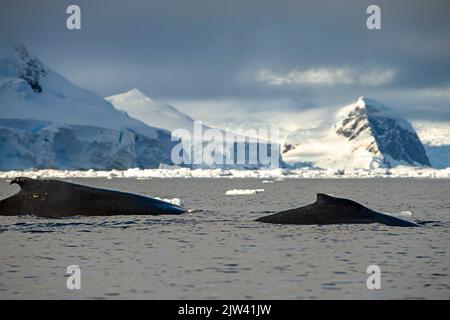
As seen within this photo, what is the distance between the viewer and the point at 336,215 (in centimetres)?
2697

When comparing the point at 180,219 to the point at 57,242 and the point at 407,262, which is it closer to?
the point at 57,242


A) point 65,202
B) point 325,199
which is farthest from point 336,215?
point 65,202

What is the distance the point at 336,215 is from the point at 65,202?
32.7ft

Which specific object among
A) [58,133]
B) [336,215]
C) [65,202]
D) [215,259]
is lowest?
[215,259]

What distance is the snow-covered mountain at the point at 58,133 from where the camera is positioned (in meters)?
140

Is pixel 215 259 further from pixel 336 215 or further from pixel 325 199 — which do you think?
pixel 336 215

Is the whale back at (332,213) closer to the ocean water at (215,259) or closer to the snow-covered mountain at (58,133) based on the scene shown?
the ocean water at (215,259)

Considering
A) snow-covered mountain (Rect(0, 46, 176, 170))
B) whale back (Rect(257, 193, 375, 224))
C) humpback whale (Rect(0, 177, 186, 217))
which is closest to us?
whale back (Rect(257, 193, 375, 224))

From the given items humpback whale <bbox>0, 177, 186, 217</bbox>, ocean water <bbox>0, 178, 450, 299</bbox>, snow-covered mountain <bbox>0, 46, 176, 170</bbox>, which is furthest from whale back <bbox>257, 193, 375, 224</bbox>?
snow-covered mountain <bbox>0, 46, 176, 170</bbox>

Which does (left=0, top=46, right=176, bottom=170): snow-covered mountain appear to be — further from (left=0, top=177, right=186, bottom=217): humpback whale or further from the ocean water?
the ocean water

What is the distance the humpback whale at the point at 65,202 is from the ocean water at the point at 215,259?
0.67 m

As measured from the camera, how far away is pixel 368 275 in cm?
1723

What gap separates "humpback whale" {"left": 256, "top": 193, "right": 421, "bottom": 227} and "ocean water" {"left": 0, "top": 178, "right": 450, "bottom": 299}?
25.8 inches

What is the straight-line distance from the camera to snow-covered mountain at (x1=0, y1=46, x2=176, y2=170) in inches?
5502
